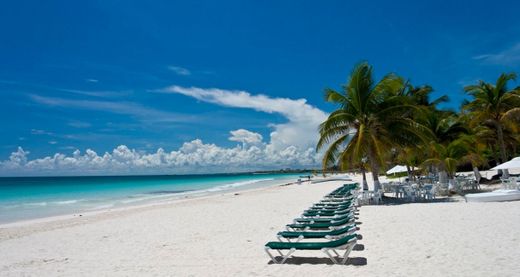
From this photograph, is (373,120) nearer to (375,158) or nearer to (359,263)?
(375,158)

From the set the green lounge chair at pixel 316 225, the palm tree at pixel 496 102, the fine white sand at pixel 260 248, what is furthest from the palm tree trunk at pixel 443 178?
the green lounge chair at pixel 316 225

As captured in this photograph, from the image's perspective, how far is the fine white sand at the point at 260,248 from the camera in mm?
4879

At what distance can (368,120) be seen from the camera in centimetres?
1387

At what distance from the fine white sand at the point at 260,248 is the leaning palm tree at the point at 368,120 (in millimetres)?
3578

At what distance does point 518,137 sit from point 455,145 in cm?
1166

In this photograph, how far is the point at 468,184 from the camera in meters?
→ 15.5

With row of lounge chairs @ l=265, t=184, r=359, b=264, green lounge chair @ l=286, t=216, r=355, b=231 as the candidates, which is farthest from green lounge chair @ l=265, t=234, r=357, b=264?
green lounge chair @ l=286, t=216, r=355, b=231

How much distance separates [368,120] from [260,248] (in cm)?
893

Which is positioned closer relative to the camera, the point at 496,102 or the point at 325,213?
the point at 325,213

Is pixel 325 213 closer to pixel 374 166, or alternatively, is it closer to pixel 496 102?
pixel 374 166

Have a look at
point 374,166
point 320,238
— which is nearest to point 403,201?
point 374,166

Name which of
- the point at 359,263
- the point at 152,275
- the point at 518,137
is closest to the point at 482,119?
the point at 518,137

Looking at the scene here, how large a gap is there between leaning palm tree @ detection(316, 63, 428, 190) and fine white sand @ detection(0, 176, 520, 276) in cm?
358

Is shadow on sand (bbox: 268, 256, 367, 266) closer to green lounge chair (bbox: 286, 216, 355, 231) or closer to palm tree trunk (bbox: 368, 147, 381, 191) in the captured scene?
green lounge chair (bbox: 286, 216, 355, 231)
